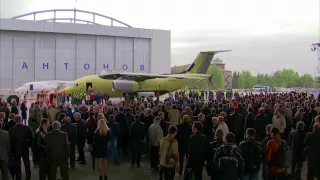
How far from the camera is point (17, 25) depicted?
1855 inches

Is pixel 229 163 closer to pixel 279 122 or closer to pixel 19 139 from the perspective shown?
pixel 19 139

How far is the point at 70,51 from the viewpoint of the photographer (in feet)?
167

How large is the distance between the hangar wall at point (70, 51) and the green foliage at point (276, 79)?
74613 mm

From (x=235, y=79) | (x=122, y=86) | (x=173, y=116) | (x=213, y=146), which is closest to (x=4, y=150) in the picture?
(x=213, y=146)

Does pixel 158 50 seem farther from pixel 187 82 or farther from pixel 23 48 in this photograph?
pixel 187 82

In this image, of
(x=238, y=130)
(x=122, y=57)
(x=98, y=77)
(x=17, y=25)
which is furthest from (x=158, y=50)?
(x=238, y=130)

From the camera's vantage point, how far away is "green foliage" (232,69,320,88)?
124312 millimetres

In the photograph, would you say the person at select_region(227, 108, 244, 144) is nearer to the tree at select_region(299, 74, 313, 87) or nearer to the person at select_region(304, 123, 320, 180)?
the person at select_region(304, 123, 320, 180)

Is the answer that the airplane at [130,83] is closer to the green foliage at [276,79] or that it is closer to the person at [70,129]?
the person at [70,129]

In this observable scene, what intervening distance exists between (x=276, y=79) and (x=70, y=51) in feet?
319

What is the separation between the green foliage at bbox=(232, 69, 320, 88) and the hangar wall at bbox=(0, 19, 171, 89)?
74.6 m

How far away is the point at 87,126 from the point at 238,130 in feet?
15.0

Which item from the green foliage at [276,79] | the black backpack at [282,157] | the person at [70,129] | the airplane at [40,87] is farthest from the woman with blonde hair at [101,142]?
the green foliage at [276,79]

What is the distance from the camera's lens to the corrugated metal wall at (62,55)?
47781mm
